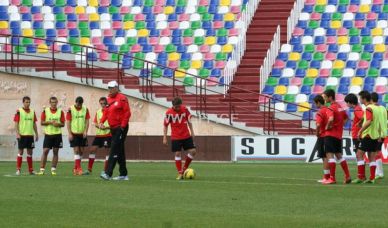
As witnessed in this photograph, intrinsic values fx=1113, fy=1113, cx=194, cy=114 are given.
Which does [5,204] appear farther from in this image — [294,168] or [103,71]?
[103,71]

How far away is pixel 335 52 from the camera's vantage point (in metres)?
37.2

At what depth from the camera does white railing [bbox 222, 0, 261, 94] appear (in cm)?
3659

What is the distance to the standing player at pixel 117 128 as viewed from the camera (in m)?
22.2

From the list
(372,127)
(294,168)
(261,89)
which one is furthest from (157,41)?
(372,127)

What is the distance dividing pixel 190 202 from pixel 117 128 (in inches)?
243

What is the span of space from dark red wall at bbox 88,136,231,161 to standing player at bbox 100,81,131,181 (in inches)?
444

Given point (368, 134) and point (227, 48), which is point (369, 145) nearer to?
point (368, 134)

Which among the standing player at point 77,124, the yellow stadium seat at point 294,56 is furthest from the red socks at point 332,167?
the yellow stadium seat at point 294,56

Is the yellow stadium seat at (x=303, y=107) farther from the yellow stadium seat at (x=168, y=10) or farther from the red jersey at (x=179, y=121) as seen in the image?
the red jersey at (x=179, y=121)

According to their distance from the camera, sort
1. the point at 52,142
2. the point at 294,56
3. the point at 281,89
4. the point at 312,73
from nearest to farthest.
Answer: the point at 52,142 → the point at 281,89 → the point at 312,73 → the point at 294,56

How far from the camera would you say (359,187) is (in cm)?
1995

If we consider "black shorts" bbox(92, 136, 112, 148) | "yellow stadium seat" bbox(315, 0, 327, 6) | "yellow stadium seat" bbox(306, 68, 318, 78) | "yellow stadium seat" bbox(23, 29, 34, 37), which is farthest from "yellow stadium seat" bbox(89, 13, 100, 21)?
"black shorts" bbox(92, 136, 112, 148)

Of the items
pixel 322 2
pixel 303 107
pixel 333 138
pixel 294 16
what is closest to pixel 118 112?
pixel 333 138

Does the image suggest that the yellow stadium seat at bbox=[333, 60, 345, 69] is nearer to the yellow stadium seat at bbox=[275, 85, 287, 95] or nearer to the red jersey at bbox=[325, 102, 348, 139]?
the yellow stadium seat at bbox=[275, 85, 287, 95]
